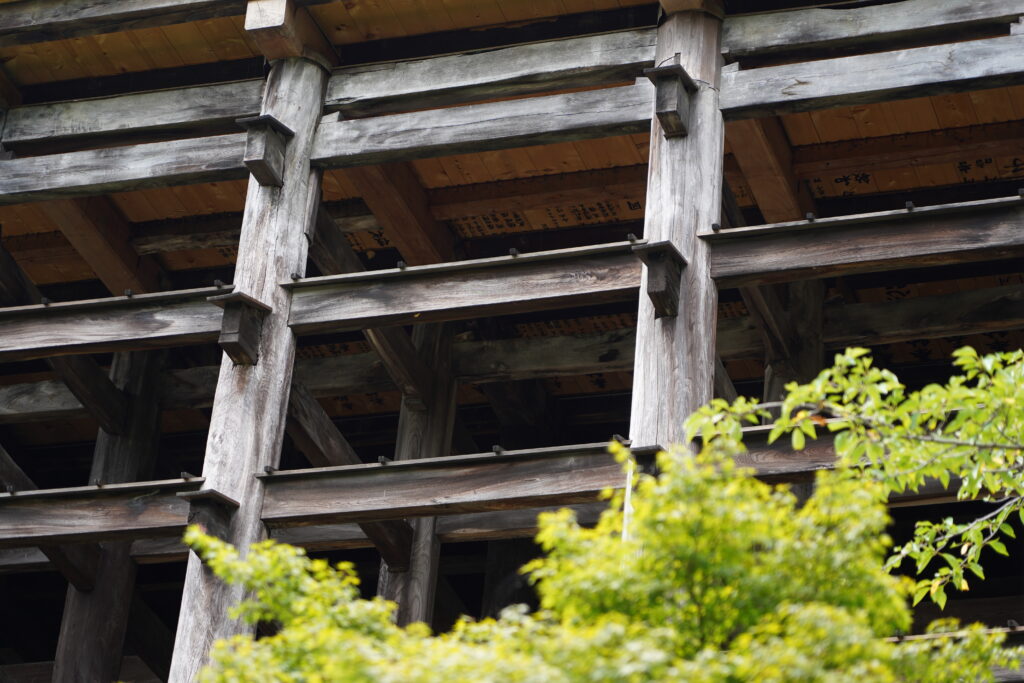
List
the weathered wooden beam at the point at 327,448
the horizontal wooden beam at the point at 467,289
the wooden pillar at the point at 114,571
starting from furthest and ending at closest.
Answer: the wooden pillar at the point at 114,571 → the weathered wooden beam at the point at 327,448 → the horizontal wooden beam at the point at 467,289

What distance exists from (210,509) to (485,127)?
3265mm

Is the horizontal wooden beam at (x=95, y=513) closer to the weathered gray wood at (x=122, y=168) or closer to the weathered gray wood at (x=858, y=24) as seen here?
the weathered gray wood at (x=122, y=168)

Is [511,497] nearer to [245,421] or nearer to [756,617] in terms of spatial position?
[245,421]

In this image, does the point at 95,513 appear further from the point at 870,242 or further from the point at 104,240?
the point at 870,242

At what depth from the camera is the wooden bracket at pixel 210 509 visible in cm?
958

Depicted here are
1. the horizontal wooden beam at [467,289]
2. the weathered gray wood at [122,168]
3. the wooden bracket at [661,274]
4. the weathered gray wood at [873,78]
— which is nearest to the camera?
the wooden bracket at [661,274]

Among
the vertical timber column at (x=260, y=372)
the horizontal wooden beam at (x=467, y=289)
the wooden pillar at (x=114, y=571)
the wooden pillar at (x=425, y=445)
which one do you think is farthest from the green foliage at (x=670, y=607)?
the wooden pillar at (x=114, y=571)

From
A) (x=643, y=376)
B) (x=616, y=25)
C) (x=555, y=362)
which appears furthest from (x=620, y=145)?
(x=643, y=376)

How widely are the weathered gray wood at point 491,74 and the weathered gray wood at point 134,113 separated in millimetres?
781

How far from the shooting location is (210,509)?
961cm

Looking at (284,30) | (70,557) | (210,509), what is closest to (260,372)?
(210,509)

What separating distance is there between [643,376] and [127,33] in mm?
5258

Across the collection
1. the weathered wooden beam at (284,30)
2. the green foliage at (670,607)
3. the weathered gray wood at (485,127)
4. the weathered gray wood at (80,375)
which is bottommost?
the green foliage at (670,607)

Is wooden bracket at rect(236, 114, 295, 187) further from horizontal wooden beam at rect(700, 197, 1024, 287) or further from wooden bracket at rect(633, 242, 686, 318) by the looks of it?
horizontal wooden beam at rect(700, 197, 1024, 287)
